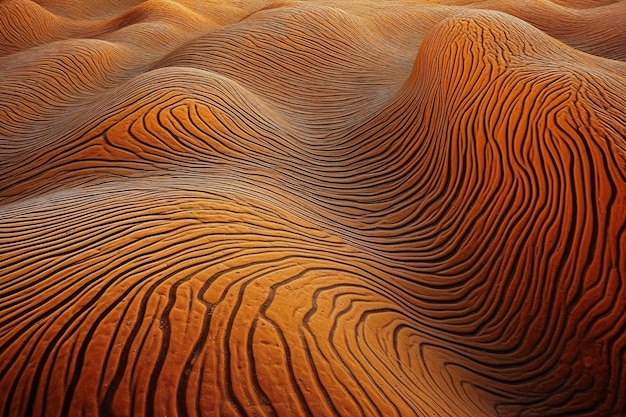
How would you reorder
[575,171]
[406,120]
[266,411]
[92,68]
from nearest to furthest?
1. [266,411]
2. [575,171]
3. [406,120]
4. [92,68]

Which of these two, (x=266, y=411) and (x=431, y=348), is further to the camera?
(x=431, y=348)

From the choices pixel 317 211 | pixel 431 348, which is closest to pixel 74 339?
pixel 431 348

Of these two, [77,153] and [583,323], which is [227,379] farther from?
[77,153]

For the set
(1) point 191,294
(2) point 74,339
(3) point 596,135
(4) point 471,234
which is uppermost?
(3) point 596,135

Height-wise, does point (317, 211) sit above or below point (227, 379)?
above

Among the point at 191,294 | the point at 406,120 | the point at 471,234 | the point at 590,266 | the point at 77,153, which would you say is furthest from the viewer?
the point at 406,120

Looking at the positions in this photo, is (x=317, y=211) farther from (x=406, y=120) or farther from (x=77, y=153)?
(x=77, y=153)
